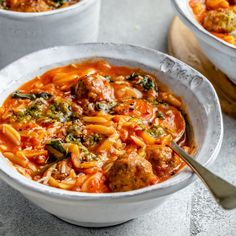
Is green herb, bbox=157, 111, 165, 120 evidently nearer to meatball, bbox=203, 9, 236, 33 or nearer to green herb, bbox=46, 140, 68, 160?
green herb, bbox=46, 140, 68, 160

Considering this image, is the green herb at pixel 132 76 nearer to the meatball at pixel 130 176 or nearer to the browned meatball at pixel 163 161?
the browned meatball at pixel 163 161

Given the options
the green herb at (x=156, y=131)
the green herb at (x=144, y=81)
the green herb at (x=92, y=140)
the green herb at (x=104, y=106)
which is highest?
the green herb at (x=144, y=81)

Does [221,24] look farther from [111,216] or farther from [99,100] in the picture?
[111,216]

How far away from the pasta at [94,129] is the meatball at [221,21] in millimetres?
773

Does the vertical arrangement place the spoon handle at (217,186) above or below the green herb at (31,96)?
above

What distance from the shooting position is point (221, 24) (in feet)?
12.9

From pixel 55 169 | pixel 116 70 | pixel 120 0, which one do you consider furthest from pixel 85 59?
pixel 120 0

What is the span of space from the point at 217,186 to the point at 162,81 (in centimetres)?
95

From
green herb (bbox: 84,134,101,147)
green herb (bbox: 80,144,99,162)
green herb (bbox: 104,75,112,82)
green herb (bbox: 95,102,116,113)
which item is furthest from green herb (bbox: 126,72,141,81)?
green herb (bbox: 80,144,99,162)

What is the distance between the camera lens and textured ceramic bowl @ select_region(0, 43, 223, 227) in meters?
2.62

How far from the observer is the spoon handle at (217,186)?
2.54m

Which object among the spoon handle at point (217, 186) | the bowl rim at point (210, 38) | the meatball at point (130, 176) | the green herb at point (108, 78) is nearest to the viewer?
the spoon handle at point (217, 186)

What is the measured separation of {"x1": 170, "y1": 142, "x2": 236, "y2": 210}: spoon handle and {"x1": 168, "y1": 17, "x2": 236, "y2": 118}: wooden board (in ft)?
4.24

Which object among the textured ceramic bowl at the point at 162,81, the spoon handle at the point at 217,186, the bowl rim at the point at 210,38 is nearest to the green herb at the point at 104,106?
the textured ceramic bowl at the point at 162,81
